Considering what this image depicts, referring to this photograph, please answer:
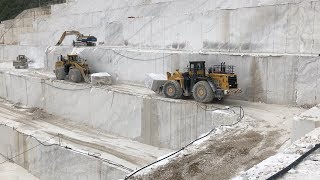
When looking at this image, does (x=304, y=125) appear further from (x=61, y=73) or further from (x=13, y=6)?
(x=13, y=6)

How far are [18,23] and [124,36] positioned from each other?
18.3 metres

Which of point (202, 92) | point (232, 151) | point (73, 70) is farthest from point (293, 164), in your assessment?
point (73, 70)

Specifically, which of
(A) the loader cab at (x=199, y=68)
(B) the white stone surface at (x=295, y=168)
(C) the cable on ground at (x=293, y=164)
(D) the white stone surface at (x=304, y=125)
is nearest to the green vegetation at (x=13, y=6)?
(A) the loader cab at (x=199, y=68)

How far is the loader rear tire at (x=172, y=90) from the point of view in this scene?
1316 centimetres

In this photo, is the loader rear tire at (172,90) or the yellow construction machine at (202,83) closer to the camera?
the yellow construction machine at (202,83)

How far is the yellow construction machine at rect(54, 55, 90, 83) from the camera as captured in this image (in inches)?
726

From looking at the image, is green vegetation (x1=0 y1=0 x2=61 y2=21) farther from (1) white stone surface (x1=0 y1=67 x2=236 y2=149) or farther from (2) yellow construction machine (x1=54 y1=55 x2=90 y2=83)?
(2) yellow construction machine (x1=54 y1=55 x2=90 y2=83)

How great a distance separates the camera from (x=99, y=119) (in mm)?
16078

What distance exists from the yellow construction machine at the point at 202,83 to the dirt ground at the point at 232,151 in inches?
55.6

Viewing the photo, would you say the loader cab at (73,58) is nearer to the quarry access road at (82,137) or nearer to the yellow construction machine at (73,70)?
the yellow construction machine at (73,70)

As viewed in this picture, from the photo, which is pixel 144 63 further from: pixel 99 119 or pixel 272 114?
pixel 272 114

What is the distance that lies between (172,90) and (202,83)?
1315 millimetres

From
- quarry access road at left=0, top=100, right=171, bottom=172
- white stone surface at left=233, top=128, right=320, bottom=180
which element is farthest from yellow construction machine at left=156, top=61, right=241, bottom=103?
white stone surface at left=233, top=128, right=320, bottom=180

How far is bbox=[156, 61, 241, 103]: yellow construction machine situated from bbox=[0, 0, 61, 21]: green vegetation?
3731 cm
